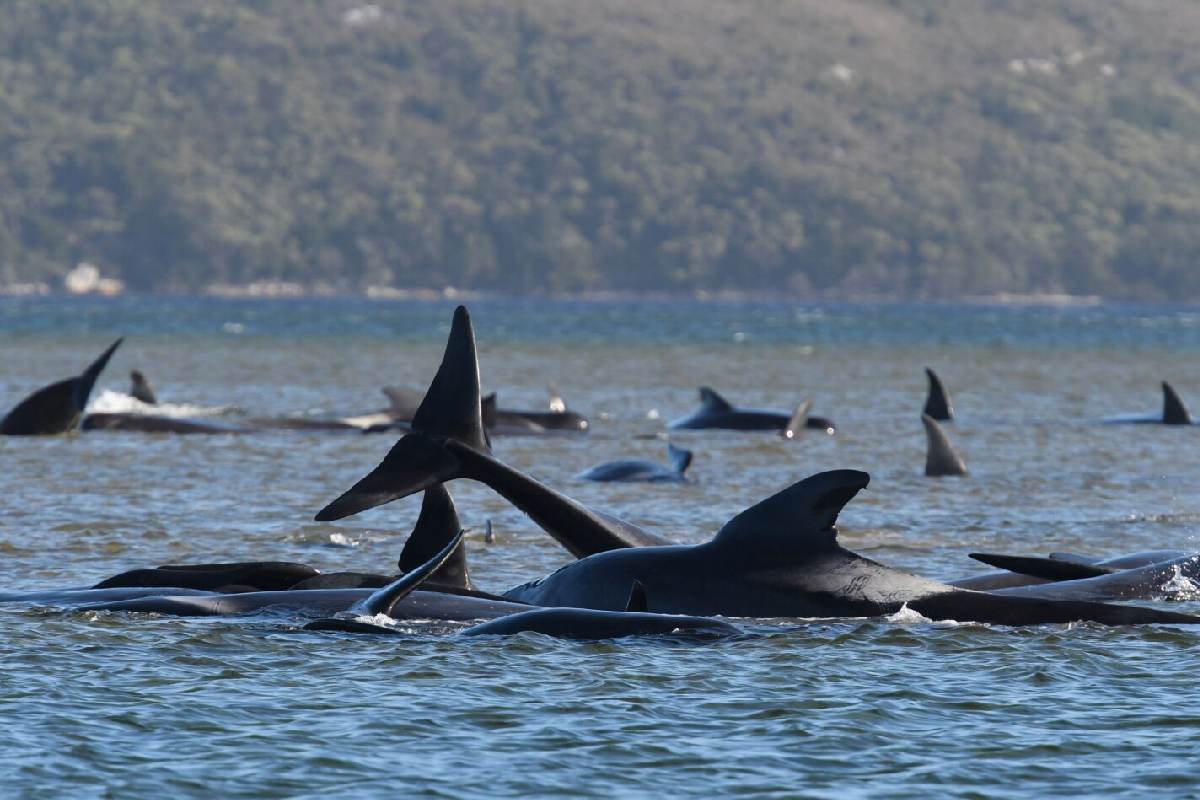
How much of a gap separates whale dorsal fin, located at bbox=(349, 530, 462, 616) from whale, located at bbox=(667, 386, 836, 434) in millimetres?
24710

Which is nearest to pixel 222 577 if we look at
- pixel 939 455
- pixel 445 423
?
pixel 445 423

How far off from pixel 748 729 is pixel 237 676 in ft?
10.8

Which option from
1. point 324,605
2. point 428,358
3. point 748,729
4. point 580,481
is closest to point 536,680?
point 748,729

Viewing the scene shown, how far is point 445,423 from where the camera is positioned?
54.3 ft

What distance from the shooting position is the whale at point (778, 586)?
15141 mm

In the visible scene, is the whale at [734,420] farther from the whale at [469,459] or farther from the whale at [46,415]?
the whale at [469,459]

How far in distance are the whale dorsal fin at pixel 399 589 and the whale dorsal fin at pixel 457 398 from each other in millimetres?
1271

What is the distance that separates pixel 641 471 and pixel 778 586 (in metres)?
13.2

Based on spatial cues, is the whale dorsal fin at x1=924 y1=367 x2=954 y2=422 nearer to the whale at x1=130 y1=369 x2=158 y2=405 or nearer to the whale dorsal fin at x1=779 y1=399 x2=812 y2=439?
the whale dorsal fin at x1=779 y1=399 x2=812 y2=439

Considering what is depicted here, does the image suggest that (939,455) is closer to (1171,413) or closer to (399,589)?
(1171,413)

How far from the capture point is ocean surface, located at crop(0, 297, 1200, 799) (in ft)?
37.1

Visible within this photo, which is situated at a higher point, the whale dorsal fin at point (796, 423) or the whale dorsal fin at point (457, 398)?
the whale dorsal fin at point (457, 398)

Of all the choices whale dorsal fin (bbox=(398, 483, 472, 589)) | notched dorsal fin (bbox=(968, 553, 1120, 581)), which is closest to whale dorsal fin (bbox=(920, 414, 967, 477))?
notched dorsal fin (bbox=(968, 553, 1120, 581))

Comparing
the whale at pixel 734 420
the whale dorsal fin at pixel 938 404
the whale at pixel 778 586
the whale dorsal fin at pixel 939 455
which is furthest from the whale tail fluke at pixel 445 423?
the whale dorsal fin at pixel 938 404
